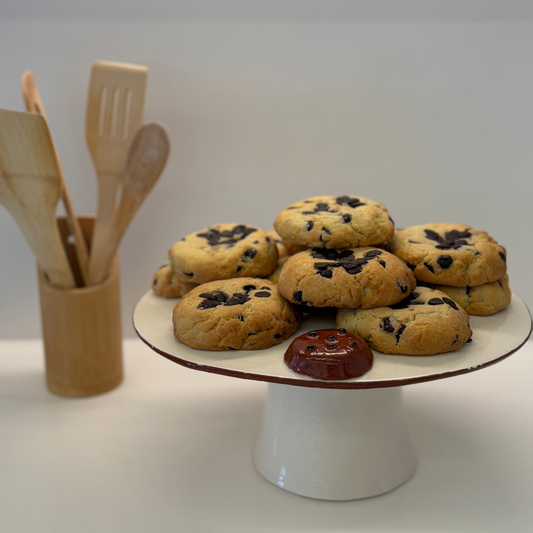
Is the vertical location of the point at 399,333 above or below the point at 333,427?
above

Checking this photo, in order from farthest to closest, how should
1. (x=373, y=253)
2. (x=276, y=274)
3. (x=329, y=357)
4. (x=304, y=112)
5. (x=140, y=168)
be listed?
(x=304, y=112)
(x=140, y=168)
(x=276, y=274)
(x=373, y=253)
(x=329, y=357)

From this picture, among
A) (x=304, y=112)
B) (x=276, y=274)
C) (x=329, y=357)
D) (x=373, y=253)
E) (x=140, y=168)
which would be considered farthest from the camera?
(x=304, y=112)

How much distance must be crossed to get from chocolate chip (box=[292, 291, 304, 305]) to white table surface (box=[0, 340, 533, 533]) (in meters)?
0.30

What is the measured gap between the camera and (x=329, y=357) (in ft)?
2.24

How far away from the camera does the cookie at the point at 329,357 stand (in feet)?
2.22

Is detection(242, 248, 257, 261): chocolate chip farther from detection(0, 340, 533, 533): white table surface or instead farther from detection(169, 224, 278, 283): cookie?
detection(0, 340, 533, 533): white table surface

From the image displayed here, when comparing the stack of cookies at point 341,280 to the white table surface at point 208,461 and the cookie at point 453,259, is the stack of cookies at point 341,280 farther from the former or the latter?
the white table surface at point 208,461

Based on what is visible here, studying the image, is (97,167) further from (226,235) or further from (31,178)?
(226,235)

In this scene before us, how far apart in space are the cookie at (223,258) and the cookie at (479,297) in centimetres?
25

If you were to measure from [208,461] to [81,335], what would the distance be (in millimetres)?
363

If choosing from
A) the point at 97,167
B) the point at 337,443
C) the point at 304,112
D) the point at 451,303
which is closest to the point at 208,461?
Result: the point at 337,443

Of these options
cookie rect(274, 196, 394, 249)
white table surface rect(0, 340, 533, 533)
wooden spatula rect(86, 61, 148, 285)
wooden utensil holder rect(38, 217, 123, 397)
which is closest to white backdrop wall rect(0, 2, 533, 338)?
wooden spatula rect(86, 61, 148, 285)

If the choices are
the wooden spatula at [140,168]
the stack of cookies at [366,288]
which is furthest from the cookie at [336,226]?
the wooden spatula at [140,168]

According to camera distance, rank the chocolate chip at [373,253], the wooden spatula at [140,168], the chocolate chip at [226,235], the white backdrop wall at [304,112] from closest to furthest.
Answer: the chocolate chip at [373,253] < the chocolate chip at [226,235] < the wooden spatula at [140,168] < the white backdrop wall at [304,112]
